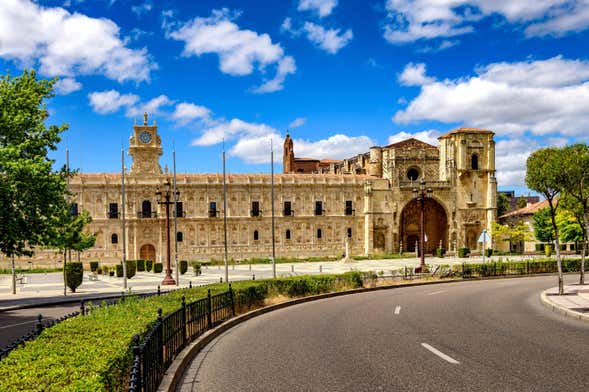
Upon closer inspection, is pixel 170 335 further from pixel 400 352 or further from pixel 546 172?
pixel 546 172

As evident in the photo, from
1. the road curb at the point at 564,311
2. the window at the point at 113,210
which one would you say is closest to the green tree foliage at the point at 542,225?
the window at the point at 113,210

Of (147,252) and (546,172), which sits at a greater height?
(546,172)

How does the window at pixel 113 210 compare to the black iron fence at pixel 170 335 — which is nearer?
the black iron fence at pixel 170 335

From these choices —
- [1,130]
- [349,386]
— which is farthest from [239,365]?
[1,130]

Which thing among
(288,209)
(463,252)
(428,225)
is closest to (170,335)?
(288,209)

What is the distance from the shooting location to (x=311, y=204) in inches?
2781

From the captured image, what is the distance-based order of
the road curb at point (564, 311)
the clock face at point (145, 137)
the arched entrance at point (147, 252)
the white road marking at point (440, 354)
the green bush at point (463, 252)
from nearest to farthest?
the white road marking at point (440, 354) → the road curb at point (564, 311) → the clock face at point (145, 137) → the arched entrance at point (147, 252) → the green bush at point (463, 252)

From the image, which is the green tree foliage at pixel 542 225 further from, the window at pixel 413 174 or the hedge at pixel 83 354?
the hedge at pixel 83 354

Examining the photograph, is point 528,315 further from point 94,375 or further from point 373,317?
point 94,375

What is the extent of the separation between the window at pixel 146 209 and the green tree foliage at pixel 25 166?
4029cm

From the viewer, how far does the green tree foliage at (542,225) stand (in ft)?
238

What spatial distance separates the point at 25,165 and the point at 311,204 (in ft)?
164

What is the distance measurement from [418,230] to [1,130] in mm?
58994

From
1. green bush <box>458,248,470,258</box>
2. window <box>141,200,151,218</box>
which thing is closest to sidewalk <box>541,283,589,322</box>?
green bush <box>458,248,470,258</box>
